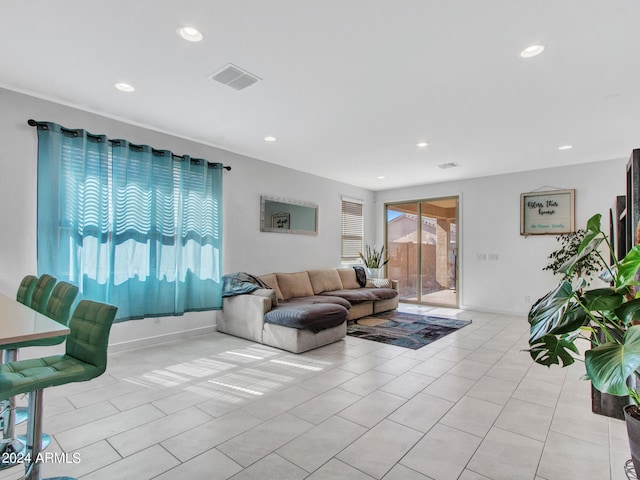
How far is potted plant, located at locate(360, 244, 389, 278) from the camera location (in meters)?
7.29

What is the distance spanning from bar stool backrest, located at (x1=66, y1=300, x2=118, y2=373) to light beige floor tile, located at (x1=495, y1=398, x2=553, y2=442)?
251cm

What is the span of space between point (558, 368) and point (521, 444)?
5.95ft

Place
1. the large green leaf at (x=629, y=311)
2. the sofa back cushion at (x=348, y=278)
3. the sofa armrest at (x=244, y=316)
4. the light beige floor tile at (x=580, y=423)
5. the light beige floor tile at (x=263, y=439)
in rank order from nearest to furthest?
the large green leaf at (x=629, y=311)
the light beige floor tile at (x=263, y=439)
the light beige floor tile at (x=580, y=423)
the sofa armrest at (x=244, y=316)
the sofa back cushion at (x=348, y=278)

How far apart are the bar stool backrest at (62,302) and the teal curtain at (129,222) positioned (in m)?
1.38

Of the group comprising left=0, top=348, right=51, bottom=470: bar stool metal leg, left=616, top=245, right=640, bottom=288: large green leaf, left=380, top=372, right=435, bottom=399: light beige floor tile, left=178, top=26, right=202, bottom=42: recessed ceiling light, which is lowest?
left=380, top=372, right=435, bottom=399: light beige floor tile

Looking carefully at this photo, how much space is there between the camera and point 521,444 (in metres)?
2.08

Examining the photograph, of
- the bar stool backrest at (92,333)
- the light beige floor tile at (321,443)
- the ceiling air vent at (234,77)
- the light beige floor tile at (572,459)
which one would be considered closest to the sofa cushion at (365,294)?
the light beige floor tile at (321,443)

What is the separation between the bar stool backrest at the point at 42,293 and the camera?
2.32 meters

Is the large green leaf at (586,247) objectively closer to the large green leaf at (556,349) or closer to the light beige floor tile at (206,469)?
the large green leaf at (556,349)

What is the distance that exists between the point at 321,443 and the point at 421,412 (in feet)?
2.79

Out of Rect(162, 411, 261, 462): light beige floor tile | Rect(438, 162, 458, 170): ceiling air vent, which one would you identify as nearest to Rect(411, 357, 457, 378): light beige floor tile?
Rect(162, 411, 261, 462): light beige floor tile

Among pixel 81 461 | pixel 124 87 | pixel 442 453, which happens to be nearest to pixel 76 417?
pixel 81 461

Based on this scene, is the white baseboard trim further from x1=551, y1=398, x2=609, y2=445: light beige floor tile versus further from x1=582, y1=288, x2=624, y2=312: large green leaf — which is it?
x1=582, y1=288, x2=624, y2=312: large green leaf

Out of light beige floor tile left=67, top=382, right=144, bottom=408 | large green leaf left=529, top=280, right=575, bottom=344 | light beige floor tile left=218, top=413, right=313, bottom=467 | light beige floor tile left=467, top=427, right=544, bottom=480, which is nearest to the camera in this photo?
large green leaf left=529, top=280, right=575, bottom=344
